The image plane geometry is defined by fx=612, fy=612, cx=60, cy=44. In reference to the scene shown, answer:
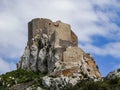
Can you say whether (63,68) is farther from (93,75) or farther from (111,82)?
(111,82)

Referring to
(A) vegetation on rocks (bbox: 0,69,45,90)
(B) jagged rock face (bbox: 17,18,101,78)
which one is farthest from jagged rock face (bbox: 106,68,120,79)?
(A) vegetation on rocks (bbox: 0,69,45,90)

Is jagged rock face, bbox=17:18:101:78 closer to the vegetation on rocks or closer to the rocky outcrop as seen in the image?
the rocky outcrop

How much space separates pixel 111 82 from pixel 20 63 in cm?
4308

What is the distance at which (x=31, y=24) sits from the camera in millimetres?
127750

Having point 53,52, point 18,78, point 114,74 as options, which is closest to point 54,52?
point 53,52

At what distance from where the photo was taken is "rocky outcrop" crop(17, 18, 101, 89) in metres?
117

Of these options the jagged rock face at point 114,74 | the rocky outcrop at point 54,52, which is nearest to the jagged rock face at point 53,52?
the rocky outcrop at point 54,52

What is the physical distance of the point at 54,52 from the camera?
120 m

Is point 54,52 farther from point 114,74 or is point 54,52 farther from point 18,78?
point 114,74

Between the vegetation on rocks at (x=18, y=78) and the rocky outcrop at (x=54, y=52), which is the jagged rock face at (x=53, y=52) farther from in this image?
the vegetation on rocks at (x=18, y=78)

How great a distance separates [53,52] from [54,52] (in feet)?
1.40

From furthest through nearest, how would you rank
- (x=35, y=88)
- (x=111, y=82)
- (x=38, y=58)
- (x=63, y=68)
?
(x=38, y=58), (x=63, y=68), (x=35, y=88), (x=111, y=82)

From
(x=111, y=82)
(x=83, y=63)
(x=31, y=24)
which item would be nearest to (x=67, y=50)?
(x=83, y=63)

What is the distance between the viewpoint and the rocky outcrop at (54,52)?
117 meters
